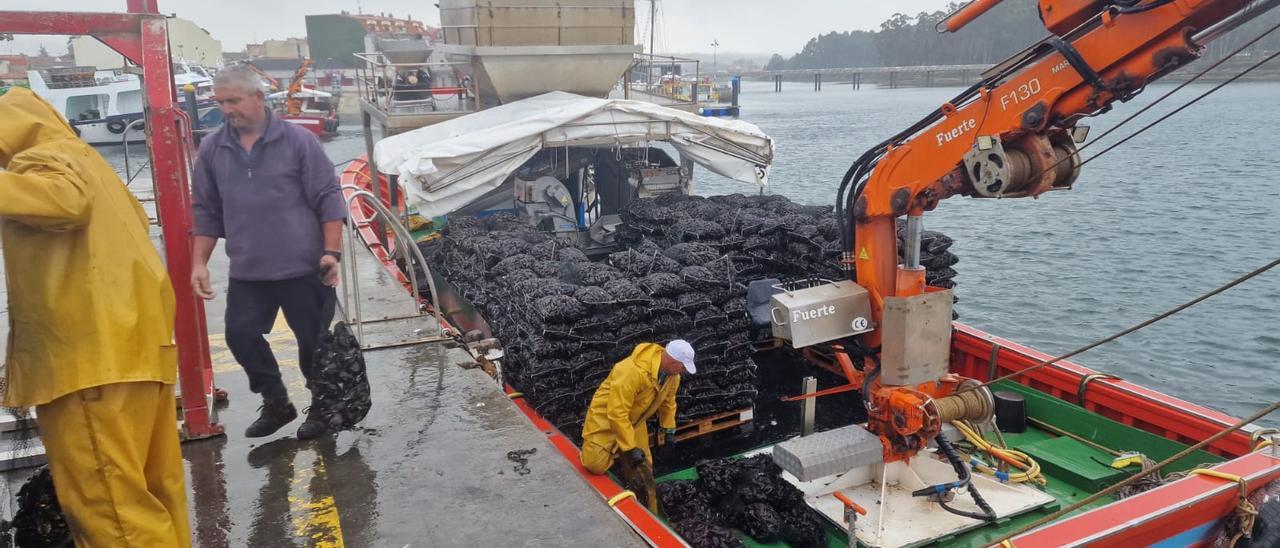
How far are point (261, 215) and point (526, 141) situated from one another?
202 inches

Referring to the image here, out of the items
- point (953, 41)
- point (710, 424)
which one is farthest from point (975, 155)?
point (953, 41)

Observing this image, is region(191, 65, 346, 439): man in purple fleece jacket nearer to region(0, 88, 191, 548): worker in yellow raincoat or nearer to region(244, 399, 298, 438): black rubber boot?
region(244, 399, 298, 438): black rubber boot

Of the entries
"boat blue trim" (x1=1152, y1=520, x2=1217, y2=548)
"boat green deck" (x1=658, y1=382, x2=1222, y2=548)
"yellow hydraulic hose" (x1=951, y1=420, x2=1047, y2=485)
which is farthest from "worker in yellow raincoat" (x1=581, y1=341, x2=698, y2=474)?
"boat blue trim" (x1=1152, y1=520, x2=1217, y2=548)

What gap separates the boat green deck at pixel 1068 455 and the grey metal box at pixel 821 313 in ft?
4.47

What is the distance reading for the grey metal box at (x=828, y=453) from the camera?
18.2ft

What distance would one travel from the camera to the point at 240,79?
397 cm

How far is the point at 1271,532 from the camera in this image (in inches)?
182

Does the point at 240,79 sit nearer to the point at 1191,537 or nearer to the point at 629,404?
the point at 629,404

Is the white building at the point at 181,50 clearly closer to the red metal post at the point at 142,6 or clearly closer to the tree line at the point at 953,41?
the red metal post at the point at 142,6

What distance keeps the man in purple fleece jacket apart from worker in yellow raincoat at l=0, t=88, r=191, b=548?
1171mm

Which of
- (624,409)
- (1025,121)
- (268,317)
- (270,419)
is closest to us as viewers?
(268,317)

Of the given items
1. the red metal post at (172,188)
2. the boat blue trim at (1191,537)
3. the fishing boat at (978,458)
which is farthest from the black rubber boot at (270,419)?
the boat blue trim at (1191,537)

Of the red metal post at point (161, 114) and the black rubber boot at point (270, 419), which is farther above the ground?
the red metal post at point (161, 114)

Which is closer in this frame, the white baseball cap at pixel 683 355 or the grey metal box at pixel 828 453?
the white baseball cap at pixel 683 355
